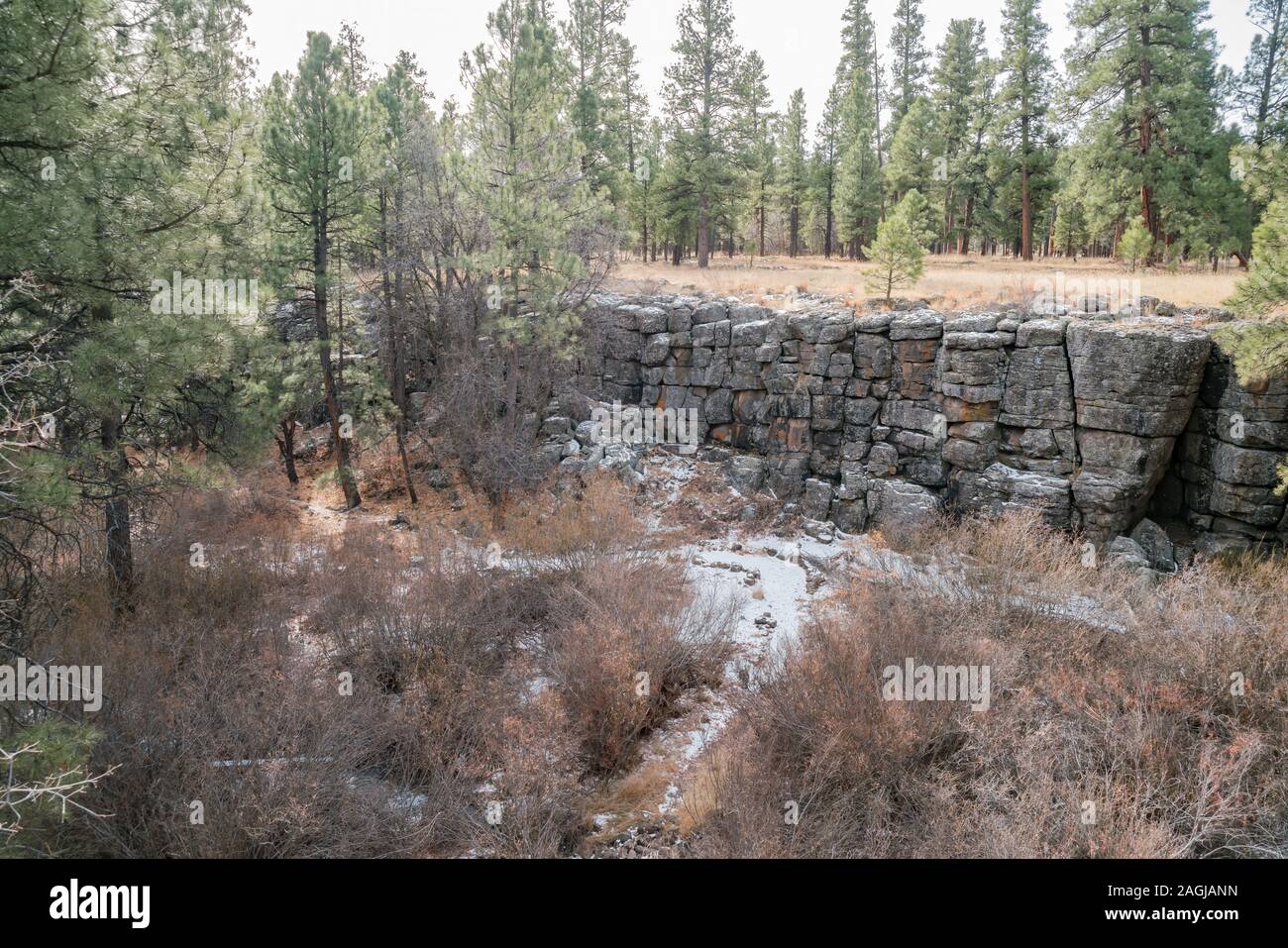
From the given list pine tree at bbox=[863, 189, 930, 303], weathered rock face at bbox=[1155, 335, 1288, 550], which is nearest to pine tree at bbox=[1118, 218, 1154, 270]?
pine tree at bbox=[863, 189, 930, 303]

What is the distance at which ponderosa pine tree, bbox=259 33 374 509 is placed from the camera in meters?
14.5

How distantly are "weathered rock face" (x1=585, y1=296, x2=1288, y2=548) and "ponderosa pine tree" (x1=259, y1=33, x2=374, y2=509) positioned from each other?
9.11 meters

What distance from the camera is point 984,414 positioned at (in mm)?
14047

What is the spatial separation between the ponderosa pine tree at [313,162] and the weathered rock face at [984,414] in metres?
9.11

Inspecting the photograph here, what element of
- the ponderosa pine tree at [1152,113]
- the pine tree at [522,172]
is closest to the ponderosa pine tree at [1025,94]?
the ponderosa pine tree at [1152,113]

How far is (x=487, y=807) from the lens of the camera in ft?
19.6

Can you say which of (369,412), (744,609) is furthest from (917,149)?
(744,609)

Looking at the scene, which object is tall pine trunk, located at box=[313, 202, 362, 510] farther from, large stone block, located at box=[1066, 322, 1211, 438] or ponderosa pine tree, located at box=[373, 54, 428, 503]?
large stone block, located at box=[1066, 322, 1211, 438]

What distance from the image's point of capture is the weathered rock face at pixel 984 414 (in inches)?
481

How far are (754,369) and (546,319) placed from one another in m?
5.93

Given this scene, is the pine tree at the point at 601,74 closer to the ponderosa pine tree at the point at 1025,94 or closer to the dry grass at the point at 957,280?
the dry grass at the point at 957,280

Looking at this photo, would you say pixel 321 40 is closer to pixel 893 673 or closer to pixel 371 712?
pixel 371 712

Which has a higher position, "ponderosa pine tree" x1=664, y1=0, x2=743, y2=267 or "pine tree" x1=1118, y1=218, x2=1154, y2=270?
"ponderosa pine tree" x1=664, y1=0, x2=743, y2=267

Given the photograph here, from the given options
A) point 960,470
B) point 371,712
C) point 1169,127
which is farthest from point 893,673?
point 1169,127
